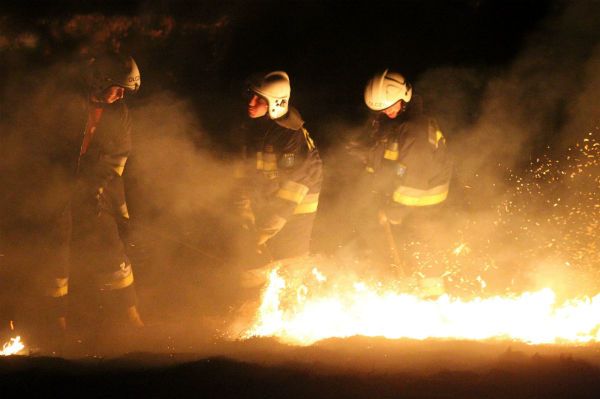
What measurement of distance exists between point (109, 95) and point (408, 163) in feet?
10.4

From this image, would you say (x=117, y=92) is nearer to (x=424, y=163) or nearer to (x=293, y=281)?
(x=293, y=281)

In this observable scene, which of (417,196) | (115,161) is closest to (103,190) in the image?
(115,161)

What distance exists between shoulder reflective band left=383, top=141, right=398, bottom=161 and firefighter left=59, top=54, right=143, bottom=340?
2728 mm

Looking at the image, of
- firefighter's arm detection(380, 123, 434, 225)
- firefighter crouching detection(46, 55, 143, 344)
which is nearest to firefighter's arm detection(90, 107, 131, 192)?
firefighter crouching detection(46, 55, 143, 344)

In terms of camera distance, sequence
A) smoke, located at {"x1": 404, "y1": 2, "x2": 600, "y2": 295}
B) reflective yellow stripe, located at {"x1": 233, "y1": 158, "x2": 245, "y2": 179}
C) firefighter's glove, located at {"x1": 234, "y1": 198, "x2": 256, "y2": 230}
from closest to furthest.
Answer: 1. reflective yellow stripe, located at {"x1": 233, "y1": 158, "x2": 245, "y2": 179}
2. firefighter's glove, located at {"x1": 234, "y1": 198, "x2": 256, "y2": 230}
3. smoke, located at {"x1": 404, "y1": 2, "x2": 600, "y2": 295}

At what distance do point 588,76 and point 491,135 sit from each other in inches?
73.9

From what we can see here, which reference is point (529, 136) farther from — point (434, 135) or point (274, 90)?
point (274, 90)

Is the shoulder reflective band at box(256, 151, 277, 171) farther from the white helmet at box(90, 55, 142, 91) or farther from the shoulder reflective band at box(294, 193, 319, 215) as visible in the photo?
the white helmet at box(90, 55, 142, 91)

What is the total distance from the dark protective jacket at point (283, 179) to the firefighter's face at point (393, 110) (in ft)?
2.99

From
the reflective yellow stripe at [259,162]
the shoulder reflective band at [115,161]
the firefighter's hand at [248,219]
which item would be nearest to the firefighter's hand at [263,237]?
the firefighter's hand at [248,219]

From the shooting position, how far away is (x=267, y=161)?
19.4 feet

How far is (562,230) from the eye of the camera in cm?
768

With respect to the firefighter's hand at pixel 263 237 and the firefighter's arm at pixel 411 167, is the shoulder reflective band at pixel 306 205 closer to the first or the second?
the firefighter's hand at pixel 263 237

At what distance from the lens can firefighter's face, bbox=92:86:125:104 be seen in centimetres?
553
